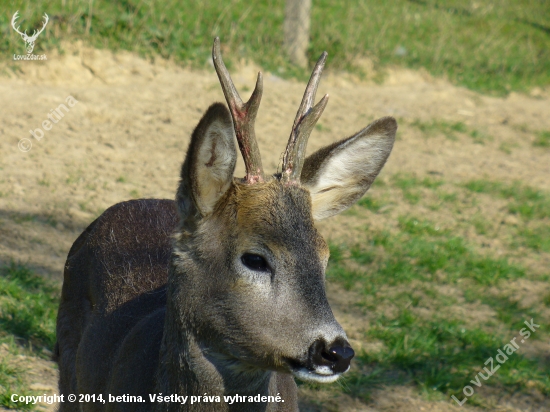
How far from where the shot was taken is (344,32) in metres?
10.6

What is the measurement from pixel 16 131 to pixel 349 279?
3.17 m

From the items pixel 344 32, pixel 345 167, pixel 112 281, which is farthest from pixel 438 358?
pixel 344 32

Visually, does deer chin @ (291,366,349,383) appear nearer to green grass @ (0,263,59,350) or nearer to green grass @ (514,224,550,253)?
green grass @ (0,263,59,350)

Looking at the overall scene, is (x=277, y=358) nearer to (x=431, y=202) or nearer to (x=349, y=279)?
(x=349, y=279)

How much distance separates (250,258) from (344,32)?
8.25 metres

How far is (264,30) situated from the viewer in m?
9.85

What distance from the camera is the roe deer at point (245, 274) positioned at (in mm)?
2736

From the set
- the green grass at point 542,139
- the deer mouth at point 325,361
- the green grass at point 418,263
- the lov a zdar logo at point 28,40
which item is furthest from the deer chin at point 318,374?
the green grass at point 542,139

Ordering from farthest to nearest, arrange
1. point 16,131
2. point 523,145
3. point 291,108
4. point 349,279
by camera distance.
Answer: point 523,145 → point 291,108 → point 16,131 → point 349,279

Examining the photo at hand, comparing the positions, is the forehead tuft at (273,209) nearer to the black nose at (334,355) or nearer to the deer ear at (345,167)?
the deer ear at (345,167)

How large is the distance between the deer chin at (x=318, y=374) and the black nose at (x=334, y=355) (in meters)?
0.02

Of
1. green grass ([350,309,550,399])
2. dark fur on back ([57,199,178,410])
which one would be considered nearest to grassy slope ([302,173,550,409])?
green grass ([350,309,550,399])

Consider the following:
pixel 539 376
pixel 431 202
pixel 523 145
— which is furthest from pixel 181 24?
pixel 539 376

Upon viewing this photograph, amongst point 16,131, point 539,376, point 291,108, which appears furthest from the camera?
point 291,108
